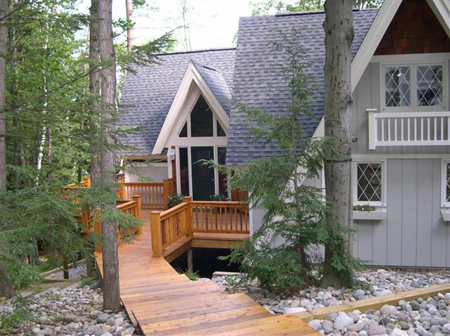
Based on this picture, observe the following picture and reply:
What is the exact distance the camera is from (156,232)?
959cm

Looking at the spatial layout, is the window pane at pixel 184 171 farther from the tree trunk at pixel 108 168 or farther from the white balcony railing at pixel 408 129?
the tree trunk at pixel 108 168

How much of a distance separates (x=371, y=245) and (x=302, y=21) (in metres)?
6.70

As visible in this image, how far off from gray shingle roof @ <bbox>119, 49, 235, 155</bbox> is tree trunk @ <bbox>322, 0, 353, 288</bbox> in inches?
318

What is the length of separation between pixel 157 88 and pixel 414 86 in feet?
33.5

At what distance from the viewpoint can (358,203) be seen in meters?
9.91

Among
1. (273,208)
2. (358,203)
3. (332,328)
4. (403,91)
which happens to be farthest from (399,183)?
(332,328)

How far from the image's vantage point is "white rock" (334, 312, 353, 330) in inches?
169

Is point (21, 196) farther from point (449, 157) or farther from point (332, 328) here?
point (449, 157)

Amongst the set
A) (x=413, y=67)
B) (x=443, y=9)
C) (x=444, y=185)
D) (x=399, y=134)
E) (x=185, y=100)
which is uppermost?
(x=443, y=9)

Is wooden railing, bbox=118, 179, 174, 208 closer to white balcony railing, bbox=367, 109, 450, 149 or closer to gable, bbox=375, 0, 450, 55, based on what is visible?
white balcony railing, bbox=367, 109, 450, 149

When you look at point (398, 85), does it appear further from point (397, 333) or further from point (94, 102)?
point (397, 333)

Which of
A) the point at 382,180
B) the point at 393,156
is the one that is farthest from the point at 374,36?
the point at 382,180

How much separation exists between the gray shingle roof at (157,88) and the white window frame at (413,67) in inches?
213

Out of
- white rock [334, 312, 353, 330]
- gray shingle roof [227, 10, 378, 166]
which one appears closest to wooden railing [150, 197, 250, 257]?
gray shingle roof [227, 10, 378, 166]
